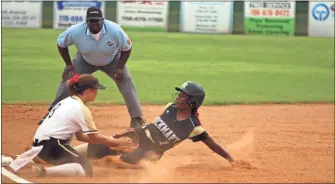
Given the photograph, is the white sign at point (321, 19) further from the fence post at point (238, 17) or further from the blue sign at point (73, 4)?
the blue sign at point (73, 4)

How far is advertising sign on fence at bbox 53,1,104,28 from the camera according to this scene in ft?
113

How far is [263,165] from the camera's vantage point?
9.34 metres

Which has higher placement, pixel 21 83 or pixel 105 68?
pixel 105 68

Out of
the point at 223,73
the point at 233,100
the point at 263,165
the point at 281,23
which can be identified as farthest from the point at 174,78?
the point at 281,23

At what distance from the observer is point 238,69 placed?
22.1m

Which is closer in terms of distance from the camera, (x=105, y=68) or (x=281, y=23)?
(x=105, y=68)

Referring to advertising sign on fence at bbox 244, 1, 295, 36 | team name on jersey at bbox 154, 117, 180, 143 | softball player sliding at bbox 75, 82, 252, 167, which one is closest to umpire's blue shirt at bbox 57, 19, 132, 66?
softball player sliding at bbox 75, 82, 252, 167

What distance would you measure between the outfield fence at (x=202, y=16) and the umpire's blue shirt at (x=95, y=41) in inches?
924

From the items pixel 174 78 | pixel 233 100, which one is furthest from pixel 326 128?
pixel 174 78

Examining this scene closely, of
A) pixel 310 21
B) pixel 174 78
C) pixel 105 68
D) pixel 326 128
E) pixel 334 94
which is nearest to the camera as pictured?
pixel 105 68

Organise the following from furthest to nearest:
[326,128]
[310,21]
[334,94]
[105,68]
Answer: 1. [310,21]
2. [334,94]
3. [326,128]
4. [105,68]

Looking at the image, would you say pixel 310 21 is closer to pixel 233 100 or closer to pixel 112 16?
pixel 112 16

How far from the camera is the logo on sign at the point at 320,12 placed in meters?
33.8

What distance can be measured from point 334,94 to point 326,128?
4801mm
